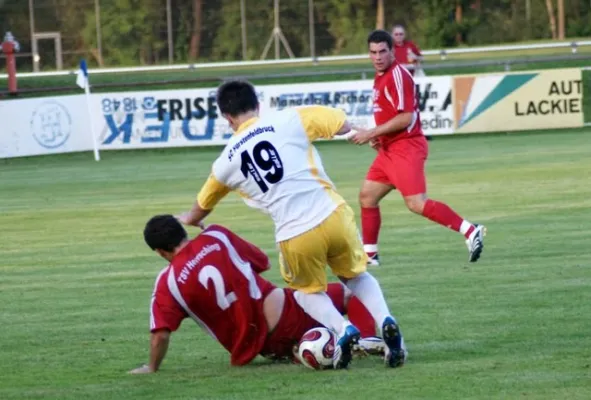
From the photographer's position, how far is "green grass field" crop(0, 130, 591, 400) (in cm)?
724

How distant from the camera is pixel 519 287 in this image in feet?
34.0

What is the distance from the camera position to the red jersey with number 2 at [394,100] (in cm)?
1183

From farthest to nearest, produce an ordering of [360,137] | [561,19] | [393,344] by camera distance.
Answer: [561,19] < [360,137] < [393,344]

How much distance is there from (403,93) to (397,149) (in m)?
0.50

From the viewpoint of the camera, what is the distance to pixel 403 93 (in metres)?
11.8

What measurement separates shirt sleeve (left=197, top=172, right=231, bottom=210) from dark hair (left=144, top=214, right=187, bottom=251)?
7.8 inches

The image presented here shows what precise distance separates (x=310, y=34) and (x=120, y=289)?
129ft

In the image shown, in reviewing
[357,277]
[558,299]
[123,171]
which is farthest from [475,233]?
[123,171]

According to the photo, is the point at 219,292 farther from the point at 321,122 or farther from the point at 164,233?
the point at 321,122

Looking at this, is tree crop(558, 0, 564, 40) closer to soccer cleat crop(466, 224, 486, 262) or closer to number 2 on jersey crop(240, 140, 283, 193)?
soccer cleat crop(466, 224, 486, 262)

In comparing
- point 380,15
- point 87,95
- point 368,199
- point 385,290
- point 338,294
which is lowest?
point 380,15

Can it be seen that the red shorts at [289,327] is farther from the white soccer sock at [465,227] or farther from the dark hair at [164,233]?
the white soccer sock at [465,227]

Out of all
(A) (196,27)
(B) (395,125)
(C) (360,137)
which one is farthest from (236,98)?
(A) (196,27)

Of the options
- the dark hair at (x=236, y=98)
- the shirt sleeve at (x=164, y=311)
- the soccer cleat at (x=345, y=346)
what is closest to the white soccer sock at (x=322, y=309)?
the soccer cleat at (x=345, y=346)
